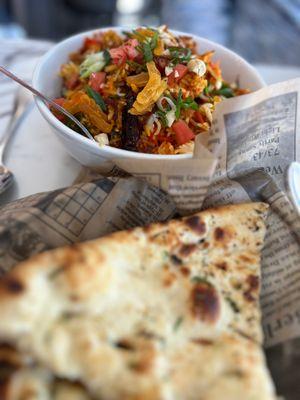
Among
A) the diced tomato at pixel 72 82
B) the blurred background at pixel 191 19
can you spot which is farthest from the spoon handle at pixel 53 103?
the blurred background at pixel 191 19

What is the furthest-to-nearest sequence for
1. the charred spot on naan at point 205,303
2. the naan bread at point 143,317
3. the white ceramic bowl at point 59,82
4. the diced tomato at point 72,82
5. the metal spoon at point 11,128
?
the diced tomato at point 72,82 < the metal spoon at point 11,128 < the white ceramic bowl at point 59,82 < the charred spot on naan at point 205,303 < the naan bread at point 143,317

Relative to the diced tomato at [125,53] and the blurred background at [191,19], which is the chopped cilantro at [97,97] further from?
the blurred background at [191,19]

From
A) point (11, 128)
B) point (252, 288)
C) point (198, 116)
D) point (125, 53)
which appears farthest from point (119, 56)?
point (252, 288)

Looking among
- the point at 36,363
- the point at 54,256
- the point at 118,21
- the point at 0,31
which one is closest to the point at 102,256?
the point at 54,256

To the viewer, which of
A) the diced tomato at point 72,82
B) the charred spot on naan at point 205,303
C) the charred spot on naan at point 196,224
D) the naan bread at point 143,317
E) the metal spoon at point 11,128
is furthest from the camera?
the diced tomato at point 72,82

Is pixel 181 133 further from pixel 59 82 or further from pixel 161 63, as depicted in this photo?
pixel 59 82

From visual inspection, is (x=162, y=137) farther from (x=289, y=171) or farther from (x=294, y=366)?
(x=294, y=366)
